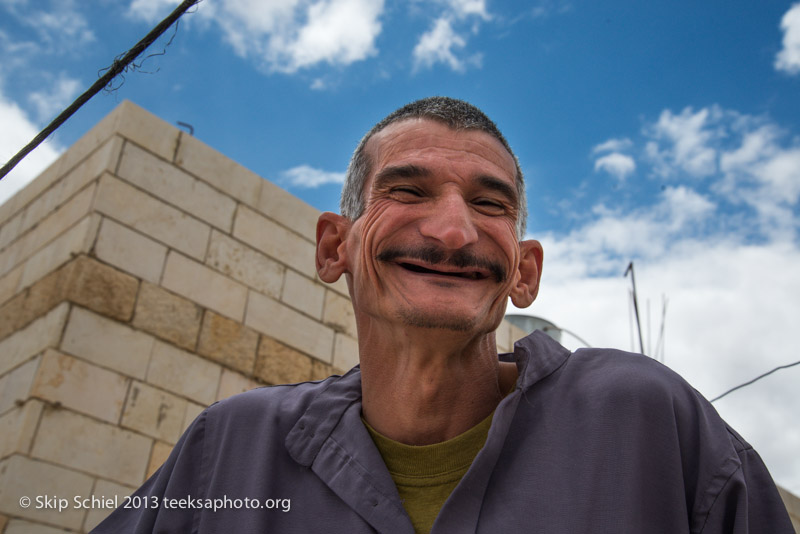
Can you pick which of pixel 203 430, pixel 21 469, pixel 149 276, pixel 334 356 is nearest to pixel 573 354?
pixel 203 430

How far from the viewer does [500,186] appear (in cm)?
178

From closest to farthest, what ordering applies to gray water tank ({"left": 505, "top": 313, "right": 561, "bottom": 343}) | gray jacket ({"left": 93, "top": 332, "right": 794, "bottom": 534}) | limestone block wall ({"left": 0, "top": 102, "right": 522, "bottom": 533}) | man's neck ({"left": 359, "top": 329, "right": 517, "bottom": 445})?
gray jacket ({"left": 93, "top": 332, "right": 794, "bottom": 534}) < man's neck ({"left": 359, "top": 329, "right": 517, "bottom": 445}) < limestone block wall ({"left": 0, "top": 102, "right": 522, "bottom": 533}) < gray water tank ({"left": 505, "top": 313, "right": 561, "bottom": 343})

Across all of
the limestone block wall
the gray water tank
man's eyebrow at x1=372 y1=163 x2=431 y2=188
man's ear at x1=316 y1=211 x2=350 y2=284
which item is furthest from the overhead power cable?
the gray water tank

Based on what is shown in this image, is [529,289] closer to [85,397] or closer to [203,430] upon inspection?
[203,430]

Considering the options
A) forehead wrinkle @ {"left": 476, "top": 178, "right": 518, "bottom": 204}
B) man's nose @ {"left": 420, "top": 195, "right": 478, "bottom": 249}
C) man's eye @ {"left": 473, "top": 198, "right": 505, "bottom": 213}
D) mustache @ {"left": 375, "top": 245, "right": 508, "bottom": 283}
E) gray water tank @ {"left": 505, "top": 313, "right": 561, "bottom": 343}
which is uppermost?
gray water tank @ {"left": 505, "top": 313, "right": 561, "bottom": 343}

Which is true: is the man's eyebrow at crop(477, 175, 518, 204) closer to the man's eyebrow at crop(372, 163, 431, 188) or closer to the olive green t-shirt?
the man's eyebrow at crop(372, 163, 431, 188)

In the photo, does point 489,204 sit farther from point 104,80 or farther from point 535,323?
point 535,323

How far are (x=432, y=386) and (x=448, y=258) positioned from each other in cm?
29

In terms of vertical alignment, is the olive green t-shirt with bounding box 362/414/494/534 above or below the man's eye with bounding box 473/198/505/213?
below

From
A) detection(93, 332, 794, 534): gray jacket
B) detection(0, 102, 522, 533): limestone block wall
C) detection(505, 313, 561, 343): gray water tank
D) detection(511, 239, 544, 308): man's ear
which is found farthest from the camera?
detection(505, 313, 561, 343): gray water tank

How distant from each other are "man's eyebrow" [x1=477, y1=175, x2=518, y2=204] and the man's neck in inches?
13.5

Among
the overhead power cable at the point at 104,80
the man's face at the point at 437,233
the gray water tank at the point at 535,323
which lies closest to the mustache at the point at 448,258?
the man's face at the point at 437,233

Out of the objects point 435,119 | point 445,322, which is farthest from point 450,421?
point 435,119

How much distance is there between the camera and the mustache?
1.61 m
